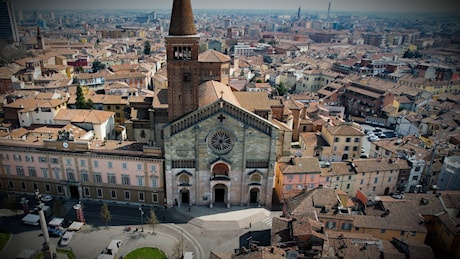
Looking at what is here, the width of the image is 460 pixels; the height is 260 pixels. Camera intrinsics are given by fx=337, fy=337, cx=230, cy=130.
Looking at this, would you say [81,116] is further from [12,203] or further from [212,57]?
[212,57]

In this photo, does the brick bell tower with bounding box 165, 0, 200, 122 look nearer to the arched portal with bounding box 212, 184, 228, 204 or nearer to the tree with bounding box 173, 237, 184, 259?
the arched portal with bounding box 212, 184, 228, 204

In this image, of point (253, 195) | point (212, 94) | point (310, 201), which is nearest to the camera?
point (310, 201)

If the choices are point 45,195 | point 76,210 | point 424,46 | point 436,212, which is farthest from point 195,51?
point 424,46

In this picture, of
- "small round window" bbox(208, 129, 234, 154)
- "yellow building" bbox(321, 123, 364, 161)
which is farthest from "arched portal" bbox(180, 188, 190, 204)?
"yellow building" bbox(321, 123, 364, 161)

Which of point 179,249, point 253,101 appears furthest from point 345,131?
point 179,249

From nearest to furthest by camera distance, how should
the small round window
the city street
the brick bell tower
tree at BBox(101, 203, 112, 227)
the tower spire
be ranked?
the city street, tree at BBox(101, 203, 112, 227), the tower spire, the brick bell tower, the small round window

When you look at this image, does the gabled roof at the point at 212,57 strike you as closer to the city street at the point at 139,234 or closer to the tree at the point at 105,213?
the city street at the point at 139,234

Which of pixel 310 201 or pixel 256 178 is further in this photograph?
pixel 256 178
